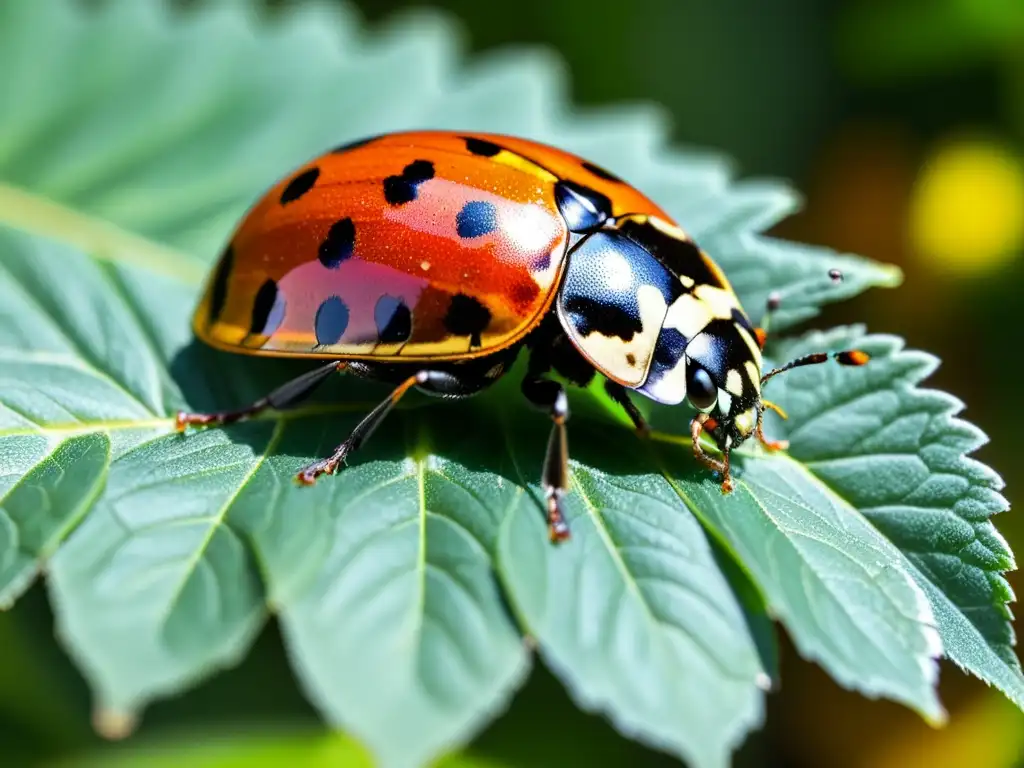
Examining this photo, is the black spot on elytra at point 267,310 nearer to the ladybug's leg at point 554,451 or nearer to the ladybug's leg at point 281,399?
the ladybug's leg at point 281,399

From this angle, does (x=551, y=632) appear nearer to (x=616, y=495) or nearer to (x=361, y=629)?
(x=361, y=629)

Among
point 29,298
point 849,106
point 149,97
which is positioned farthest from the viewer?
point 849,106

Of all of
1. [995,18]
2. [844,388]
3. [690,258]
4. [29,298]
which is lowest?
[29,298]

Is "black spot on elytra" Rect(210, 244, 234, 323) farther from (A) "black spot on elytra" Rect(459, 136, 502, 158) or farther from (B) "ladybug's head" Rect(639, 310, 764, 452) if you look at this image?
(B) "ladybug's head" Rect(639, 310, 764, 452)

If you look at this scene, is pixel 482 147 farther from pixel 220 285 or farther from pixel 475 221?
pixel 220 285

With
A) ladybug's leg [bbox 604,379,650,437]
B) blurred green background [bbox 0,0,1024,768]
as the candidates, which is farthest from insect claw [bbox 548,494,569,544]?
blurred green background [bbox 0,0,1024,768]

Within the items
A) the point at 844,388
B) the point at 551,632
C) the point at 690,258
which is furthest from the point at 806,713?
the point at 551,632

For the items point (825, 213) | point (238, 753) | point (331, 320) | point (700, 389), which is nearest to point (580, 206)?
point (700, 389)
